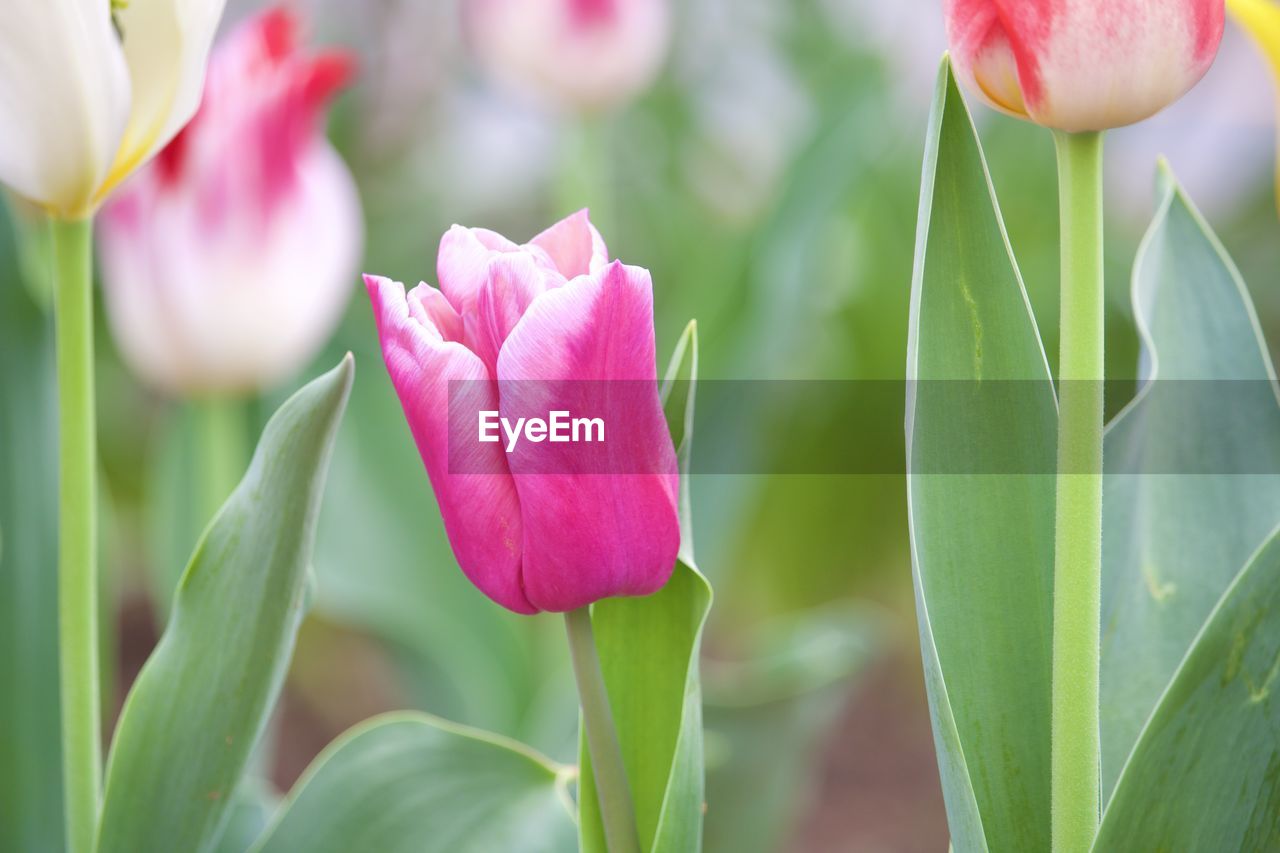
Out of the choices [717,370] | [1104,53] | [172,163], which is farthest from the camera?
[717,370]

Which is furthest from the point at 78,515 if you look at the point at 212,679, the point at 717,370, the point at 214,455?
the point at 717,370

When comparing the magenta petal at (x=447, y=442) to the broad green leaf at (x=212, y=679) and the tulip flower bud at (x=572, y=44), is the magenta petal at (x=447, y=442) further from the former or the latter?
the tulip flower bud at (x=572, y=44)

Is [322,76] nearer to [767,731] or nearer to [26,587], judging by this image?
[26,587]

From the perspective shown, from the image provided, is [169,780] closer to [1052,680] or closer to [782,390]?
[1052,680]

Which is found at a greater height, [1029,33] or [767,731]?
[1029,33]

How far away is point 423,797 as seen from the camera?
44 centimetres

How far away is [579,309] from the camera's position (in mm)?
305

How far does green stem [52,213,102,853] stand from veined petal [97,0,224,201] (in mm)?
25

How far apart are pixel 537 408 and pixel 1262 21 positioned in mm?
247

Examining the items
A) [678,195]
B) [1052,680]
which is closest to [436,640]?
[1052,680]

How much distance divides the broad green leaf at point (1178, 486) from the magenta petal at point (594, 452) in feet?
0.56

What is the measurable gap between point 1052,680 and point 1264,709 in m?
0.05

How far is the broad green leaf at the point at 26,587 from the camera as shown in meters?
0.60

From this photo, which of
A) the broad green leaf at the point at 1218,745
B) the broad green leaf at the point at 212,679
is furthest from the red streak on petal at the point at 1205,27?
the broad green leaf at the point at 212,679
